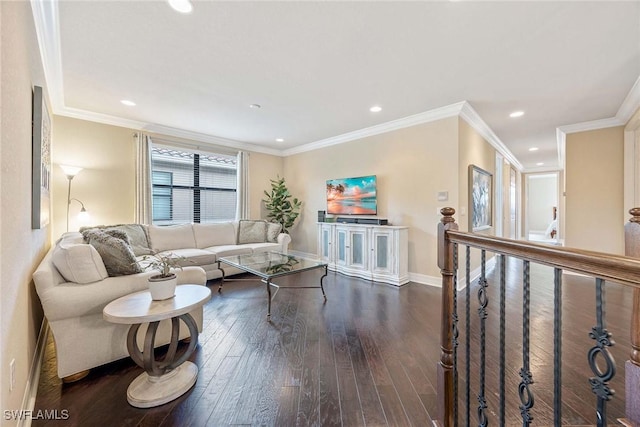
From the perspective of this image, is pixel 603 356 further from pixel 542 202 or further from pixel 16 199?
pixel 542 202

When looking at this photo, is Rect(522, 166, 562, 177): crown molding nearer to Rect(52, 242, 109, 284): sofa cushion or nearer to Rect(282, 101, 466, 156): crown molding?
Rect(282, 101, 466, 156): crown molding

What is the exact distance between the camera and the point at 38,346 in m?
2.00

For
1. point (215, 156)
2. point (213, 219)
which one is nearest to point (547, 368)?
point (213, 219)

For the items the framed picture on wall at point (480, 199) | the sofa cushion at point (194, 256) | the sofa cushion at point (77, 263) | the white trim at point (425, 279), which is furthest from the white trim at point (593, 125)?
the sofa cushion at point (77, 263)

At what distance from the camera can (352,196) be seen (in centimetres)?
489

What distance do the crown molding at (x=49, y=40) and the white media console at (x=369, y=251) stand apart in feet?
13.0

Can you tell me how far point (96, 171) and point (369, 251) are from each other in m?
4.42

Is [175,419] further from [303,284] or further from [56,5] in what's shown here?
[56,5]

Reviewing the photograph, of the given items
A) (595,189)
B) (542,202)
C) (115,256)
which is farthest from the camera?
(542,202)

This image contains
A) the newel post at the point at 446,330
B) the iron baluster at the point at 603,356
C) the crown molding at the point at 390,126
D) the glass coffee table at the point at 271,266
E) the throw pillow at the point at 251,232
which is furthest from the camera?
the throw pillow at the point at 251,232

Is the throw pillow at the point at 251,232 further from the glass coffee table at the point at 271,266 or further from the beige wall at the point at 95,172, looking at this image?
the beige wall at the point at 95,172

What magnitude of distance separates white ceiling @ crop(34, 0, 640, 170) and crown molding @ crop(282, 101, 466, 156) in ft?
0.47

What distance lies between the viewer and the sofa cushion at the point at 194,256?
3834 millimetres

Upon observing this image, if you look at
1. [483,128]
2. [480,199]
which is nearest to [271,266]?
[480,199]
